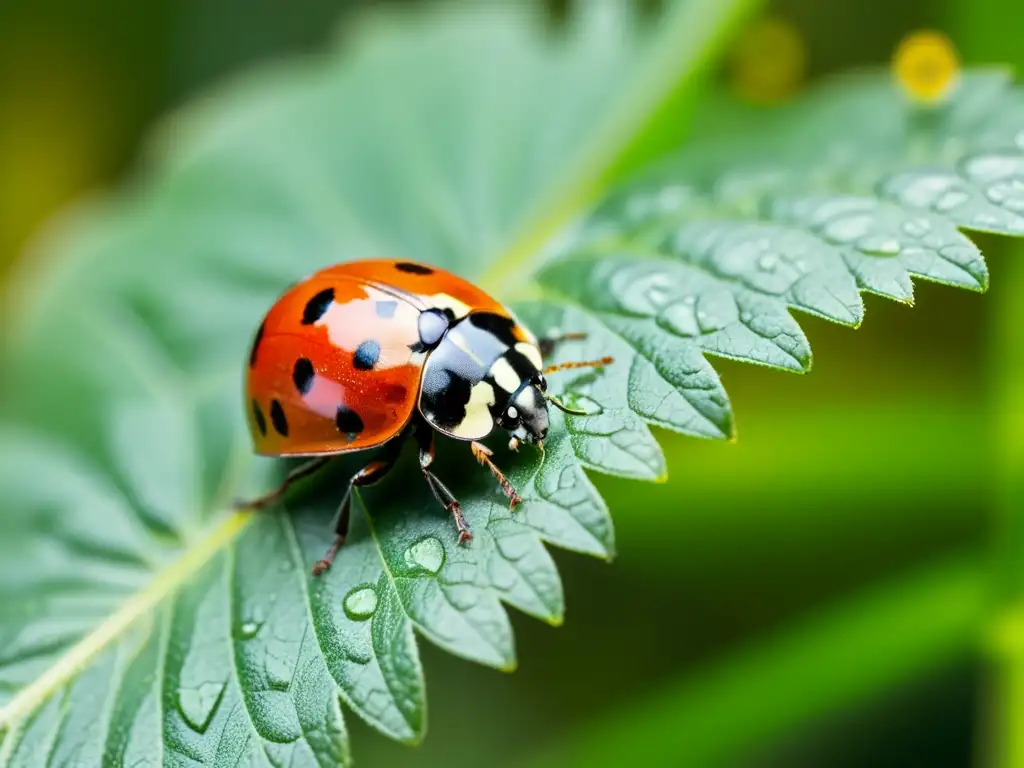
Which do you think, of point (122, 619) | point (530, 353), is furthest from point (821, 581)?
point (122, 619)

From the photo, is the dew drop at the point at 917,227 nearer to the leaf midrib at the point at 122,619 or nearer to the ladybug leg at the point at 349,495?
the ladybug leg at the point at 349,495

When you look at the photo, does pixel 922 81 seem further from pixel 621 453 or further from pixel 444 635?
pixel 444 635

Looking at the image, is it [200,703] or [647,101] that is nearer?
[200,703]

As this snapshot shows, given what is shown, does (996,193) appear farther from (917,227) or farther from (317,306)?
(317,306)

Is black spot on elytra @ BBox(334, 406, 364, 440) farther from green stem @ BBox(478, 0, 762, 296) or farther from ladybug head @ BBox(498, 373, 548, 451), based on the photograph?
green stem @ BBox(478, 0, 762, 296)

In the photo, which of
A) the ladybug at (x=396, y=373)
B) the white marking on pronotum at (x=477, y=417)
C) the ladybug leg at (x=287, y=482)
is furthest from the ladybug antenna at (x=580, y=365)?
the ladybug leg at (x=287, y=482)
